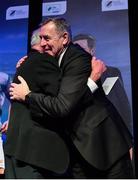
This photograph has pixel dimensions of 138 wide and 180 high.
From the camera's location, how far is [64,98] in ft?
5.10

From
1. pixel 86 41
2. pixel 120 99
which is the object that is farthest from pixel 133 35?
pixel 120 99

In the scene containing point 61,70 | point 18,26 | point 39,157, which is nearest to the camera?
point 39,157

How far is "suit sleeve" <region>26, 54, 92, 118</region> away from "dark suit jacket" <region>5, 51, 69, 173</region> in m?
0.04

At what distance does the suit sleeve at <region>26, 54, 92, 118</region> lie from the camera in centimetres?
155

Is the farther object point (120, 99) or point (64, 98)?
point (120, 99)

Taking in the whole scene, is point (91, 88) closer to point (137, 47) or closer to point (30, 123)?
point (30, 123)

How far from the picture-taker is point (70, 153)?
66.4 inches

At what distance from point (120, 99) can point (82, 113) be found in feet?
3.22

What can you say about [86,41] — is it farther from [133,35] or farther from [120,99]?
[120,99]

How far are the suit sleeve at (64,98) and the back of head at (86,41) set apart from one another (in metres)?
1.12

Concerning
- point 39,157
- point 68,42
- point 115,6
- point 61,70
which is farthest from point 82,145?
point 115,6

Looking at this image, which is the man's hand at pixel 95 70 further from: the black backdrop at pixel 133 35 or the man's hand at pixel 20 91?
the black backdrop at pixel 133 35

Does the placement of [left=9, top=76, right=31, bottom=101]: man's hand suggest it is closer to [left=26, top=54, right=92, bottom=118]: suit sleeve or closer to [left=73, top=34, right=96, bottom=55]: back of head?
[left=26, top=54, right=92, bottom=118]: suit sleeve

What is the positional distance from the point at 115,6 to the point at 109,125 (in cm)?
137
